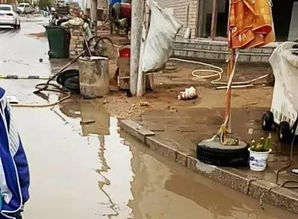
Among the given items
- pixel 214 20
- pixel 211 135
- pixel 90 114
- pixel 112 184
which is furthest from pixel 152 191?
pixel 214 20

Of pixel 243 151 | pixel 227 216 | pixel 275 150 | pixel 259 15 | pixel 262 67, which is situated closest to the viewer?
pixel 227 216

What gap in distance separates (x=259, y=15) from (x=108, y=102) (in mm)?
4962

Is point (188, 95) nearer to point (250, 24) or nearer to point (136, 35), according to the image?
point (136, 35)

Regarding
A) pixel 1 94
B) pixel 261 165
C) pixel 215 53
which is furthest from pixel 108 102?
pixel 1 94

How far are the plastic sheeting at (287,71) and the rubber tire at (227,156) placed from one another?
136 cm

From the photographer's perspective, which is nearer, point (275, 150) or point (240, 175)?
point (240, 175)

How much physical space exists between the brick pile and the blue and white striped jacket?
15.1 m

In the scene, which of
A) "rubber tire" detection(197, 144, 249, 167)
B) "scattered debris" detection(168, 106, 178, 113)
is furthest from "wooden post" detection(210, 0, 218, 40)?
"rubber tire" detection(197, 144, 249, 167)

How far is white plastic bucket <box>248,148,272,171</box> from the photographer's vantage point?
5461 millimetres

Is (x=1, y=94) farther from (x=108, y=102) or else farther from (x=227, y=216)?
(x=108, y=102)

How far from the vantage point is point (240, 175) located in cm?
543

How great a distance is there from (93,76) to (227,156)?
Result: 5.03m

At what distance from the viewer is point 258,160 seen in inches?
216

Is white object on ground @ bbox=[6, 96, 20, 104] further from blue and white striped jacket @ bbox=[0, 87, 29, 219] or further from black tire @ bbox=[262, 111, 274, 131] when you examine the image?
blue and white striped jacket @ bbox=[0, 87, 29, 219]
